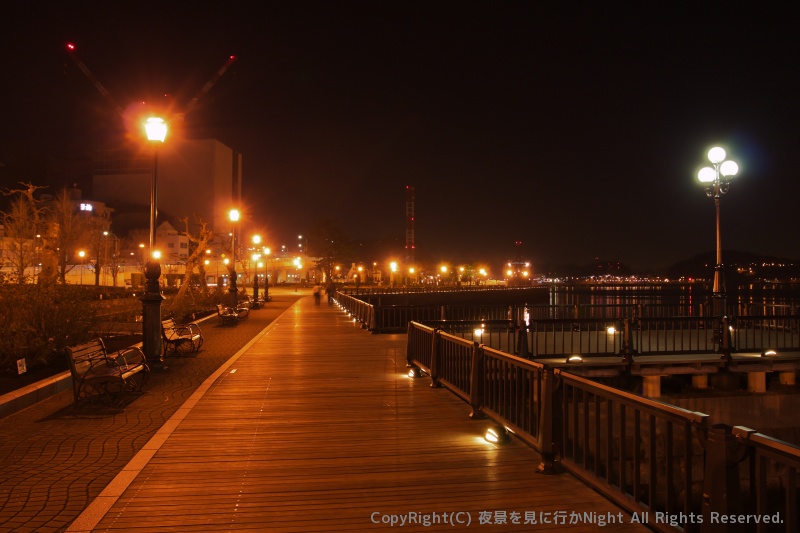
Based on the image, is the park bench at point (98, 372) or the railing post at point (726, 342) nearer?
the park bench at point (98, 372)

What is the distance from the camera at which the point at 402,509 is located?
4809 millimetres

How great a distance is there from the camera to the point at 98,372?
8.94 m

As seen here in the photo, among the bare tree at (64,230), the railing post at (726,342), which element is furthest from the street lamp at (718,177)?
the bare tree at (64,230)

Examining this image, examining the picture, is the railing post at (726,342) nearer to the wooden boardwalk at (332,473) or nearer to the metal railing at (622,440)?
the metal railing at (622,440)

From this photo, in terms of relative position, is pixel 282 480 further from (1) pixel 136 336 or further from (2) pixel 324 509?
(1) pixel 136 336

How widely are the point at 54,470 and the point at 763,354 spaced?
1481 cm

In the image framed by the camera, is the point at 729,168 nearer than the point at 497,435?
No

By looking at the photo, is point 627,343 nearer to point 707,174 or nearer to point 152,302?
point 707,174

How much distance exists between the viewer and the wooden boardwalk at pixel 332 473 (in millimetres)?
4637

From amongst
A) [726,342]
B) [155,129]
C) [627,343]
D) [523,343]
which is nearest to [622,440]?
[523,343]

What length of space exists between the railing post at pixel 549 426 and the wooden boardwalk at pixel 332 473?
0.15 meters

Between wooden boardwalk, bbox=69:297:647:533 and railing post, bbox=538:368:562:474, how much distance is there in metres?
0.15

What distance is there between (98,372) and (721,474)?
831 cm

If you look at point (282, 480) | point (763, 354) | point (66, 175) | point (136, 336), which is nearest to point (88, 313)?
point (136, 336)
